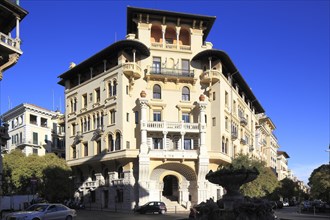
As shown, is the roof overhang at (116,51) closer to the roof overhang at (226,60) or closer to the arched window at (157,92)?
the arched window at (157,92)

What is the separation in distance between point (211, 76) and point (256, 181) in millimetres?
13940

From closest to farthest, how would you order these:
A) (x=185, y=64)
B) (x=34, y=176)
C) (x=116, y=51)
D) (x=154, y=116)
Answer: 1. (x=34, y=176)
2. (x=116, y=51)
3. (x=154, y=116)
4. (x=185, y=64)

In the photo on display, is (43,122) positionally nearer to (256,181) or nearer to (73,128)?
(73,128)

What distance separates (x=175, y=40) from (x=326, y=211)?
→ 3063 cm

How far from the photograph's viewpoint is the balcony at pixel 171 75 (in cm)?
5400

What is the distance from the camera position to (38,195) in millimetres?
50188

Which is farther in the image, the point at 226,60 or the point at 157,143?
the point at 226,60

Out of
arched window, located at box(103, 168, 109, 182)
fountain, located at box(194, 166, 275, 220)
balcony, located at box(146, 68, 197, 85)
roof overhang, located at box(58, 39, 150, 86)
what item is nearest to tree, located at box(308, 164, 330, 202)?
balcony, located at box(146, 68, 197, 85)

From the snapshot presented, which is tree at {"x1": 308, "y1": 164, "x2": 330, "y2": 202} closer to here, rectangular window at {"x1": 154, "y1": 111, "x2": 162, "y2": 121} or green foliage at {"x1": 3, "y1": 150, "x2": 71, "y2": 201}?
rectangular window at {"x1": 154, "y1": 111, "x2": 162, "y2": 121}

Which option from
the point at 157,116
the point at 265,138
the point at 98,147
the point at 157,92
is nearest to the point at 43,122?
the point at 98,147

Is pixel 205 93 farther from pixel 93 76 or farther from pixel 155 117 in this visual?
pixel 93 76

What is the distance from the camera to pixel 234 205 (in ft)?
70.5

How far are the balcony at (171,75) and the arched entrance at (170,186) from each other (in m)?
12.2

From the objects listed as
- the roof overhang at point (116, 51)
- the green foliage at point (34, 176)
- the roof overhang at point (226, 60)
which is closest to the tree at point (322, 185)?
the roof overhang at point (226, 60)
